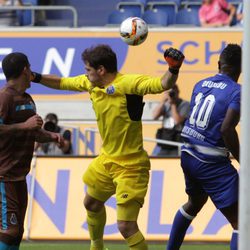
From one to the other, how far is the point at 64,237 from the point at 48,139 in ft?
12.2

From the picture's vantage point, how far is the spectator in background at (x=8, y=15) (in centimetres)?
1812

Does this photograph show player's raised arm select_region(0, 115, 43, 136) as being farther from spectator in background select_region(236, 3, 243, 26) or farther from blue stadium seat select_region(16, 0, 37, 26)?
blue stadium seat select_region(16, 0, 37, 26)

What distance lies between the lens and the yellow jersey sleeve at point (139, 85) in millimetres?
8789

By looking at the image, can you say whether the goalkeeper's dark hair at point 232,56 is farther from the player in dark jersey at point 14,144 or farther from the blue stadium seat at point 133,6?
the blue stadium seat at point 133,6

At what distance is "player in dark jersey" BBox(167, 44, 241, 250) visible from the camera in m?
9.14

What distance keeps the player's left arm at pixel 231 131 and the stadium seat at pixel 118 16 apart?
30.6 ft

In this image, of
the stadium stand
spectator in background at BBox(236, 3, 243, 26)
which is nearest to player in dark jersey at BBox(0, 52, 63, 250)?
the stadium stand

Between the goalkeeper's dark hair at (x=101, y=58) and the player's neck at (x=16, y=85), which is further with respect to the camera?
the goalkeeper's dark hair at (x=101, y=58)

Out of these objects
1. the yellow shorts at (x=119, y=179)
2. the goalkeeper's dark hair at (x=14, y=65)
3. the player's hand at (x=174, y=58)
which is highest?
the player's hand at (x=174, y=58)

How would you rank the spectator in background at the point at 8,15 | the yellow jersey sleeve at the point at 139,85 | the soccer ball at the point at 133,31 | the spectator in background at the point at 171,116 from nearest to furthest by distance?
the yellow jersey sleeve at the point at 139,85 < the soccer ball at the point at 133,31 < the spectator in background at the point at 171,116 < the spectator in background at the point at 8,15

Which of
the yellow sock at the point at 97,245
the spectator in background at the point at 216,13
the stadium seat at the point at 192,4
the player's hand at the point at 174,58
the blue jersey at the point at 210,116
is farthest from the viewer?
the stadium seat at the point at 192,4

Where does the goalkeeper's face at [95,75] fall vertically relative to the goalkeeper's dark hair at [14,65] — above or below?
below

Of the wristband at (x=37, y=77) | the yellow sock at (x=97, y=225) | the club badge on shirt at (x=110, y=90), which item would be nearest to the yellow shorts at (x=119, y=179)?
the yellow sock at (x=97, y=225)

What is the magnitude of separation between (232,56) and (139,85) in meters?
0.89
